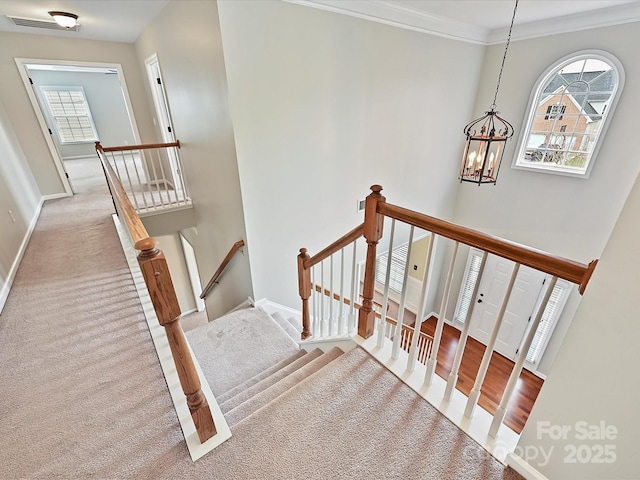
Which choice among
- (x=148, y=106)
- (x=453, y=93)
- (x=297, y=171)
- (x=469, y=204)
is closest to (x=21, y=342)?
(x=297, y=171)

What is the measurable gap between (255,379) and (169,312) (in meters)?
1.36

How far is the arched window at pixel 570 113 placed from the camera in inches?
132

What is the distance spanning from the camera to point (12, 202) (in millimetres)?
3252

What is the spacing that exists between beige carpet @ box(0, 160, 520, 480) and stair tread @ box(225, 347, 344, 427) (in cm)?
21

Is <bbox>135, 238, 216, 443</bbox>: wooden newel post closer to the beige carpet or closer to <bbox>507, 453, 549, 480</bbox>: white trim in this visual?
the beige carpet

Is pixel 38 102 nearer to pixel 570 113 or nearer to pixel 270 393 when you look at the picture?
pixel 270 393

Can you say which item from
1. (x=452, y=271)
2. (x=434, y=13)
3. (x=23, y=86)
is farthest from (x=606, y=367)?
(x=23, y=86)

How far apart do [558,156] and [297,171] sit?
12.0 feet

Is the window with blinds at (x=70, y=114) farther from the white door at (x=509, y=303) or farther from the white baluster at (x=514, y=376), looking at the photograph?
the white baluster at (x=514, y=376)

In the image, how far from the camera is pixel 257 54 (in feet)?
7.75

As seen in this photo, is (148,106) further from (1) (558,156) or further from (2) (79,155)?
(1) (558,156)

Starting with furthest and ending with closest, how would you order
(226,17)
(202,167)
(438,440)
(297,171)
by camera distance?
(202,167), (297,171), (226,17), (438,440)

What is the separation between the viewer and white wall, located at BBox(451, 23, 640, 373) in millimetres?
3197

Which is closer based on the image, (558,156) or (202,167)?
(202,167)
